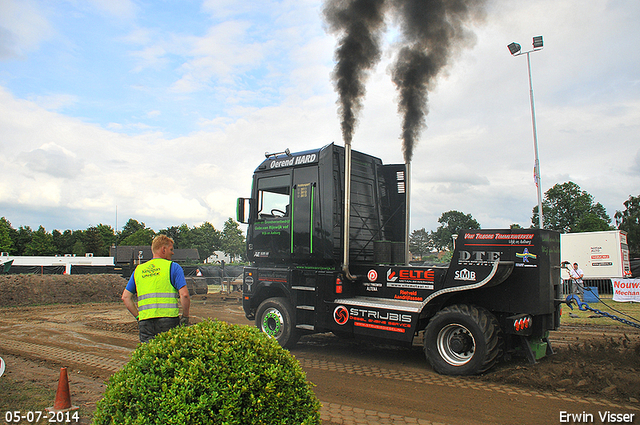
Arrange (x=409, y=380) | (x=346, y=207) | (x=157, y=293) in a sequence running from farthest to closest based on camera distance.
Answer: (x=346, y=207), (x=409, y=380), (x=157, y=293)

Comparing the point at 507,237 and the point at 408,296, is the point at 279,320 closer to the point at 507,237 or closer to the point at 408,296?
the point at 408,296

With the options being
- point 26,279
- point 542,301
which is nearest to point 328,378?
point 542,301

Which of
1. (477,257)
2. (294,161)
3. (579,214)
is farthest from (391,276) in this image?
(579,214)

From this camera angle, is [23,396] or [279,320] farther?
[279,320]

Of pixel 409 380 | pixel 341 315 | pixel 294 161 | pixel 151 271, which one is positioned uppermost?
pixel 294 161

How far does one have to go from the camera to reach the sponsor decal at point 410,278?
23.7 feet

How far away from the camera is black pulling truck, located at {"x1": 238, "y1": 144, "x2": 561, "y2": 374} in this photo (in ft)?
20.8

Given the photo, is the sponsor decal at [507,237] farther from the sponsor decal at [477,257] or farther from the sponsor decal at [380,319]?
the sponsor decal at [380,319]

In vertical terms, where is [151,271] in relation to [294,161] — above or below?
below

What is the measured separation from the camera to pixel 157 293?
4645mm

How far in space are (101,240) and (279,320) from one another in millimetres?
93739

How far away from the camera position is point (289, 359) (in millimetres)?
3049

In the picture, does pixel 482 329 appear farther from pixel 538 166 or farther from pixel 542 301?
pixel 538 166
